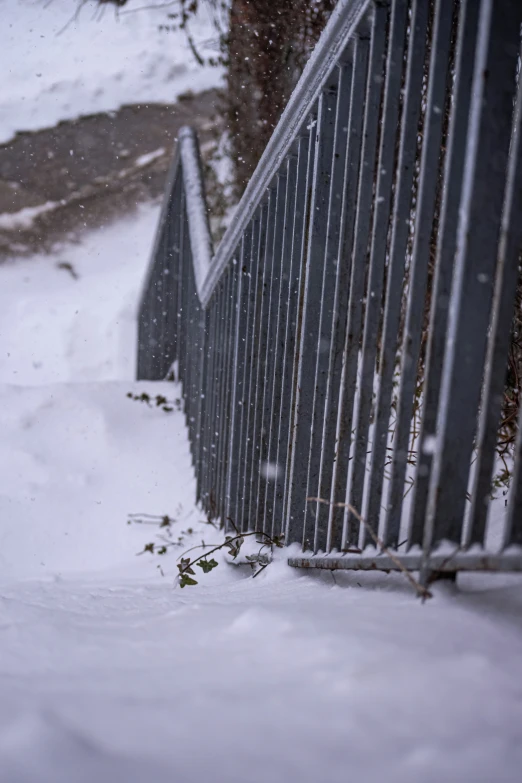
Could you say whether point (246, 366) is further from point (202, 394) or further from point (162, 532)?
point (162, 532)

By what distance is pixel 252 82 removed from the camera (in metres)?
5.40

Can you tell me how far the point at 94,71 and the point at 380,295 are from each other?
12184 mm

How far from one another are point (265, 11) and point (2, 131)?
760 cm

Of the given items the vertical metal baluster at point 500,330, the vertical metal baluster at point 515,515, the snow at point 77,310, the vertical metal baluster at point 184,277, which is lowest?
the snow at point 77,310

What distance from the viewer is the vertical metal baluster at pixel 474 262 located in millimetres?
919

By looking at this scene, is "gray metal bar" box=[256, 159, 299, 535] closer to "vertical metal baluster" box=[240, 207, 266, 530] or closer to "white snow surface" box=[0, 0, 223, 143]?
"vertical metal baluster" box=[240, 207, 266, 530]

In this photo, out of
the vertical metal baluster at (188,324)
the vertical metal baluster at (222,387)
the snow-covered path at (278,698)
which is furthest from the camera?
the vertical metal baluster at (188,324)

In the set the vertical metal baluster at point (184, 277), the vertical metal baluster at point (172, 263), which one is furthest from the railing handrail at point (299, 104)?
the vertical metal baluster at point (172, 263)

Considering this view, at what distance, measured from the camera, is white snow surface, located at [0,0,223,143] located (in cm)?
1102

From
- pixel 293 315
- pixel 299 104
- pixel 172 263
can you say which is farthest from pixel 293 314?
pixel 172 263

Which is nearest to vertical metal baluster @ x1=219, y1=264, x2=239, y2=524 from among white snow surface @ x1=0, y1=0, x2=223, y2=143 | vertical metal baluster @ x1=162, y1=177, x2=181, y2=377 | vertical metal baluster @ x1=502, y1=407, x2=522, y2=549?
vertical metal baluster @ x1=502, y1=407, x2=522, y2=549

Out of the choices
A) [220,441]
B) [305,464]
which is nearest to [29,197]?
[220,441]

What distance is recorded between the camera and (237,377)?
2369 millimetres

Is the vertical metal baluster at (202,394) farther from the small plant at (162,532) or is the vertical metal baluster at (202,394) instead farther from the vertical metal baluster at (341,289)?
the vertical metal baluster at (341,289)
